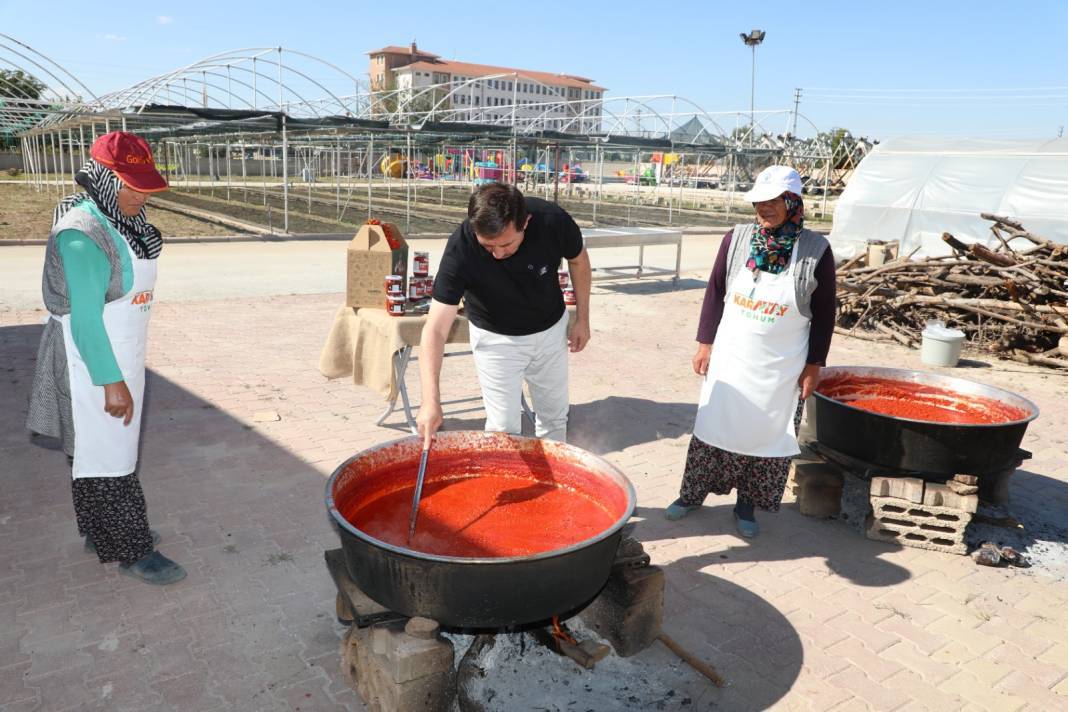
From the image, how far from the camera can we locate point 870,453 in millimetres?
4184

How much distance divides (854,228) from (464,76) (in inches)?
4033

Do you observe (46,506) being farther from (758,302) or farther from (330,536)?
(758,302)

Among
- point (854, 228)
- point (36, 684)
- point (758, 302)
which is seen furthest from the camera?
point (854, 228)

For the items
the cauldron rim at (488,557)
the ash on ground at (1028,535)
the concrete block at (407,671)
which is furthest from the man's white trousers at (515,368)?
the ash on ground at (1028,535)

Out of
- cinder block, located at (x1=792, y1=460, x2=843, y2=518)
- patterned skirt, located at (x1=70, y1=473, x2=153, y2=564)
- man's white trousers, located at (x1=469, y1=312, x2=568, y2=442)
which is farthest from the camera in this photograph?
cinder block, located at (x1=792, y1=460, x2=843, y2=518)

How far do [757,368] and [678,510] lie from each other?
0.98m

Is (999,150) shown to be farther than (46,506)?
Yes

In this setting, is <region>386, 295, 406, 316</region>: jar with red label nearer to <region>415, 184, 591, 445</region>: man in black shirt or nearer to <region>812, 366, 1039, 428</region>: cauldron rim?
<region>415, 184, 591, 445</region>: man in black shirt

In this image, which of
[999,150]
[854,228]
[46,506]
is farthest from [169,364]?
[999,150]

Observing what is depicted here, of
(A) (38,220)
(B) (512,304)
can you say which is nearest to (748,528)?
(B) (512,304)

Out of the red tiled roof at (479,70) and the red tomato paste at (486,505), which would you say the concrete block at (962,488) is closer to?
the red tomato paste at (486,505)

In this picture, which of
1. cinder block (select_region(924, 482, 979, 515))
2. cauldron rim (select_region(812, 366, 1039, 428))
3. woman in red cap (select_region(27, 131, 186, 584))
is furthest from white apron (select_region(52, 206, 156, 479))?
cinder block (select_region(924, 482, 979, 515))

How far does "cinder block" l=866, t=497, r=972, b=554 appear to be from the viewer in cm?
411

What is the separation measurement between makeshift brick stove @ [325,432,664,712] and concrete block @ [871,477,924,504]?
1721mm
